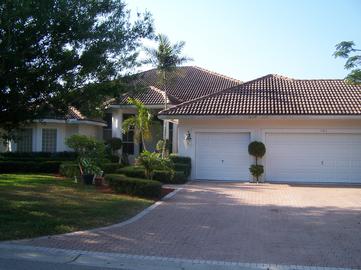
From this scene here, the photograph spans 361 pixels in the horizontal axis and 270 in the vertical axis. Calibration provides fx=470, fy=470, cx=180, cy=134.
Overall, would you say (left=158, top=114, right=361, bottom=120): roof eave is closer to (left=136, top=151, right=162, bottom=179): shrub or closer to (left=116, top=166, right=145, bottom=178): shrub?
(left=116, top=166, right=145, bottom=178): shrub

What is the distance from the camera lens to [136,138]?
25953 millimetres

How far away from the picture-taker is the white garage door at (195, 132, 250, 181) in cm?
2168

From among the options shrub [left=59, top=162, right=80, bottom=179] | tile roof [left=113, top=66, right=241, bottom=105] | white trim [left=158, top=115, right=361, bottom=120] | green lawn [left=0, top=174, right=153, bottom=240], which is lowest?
green lawn [left=0, top=174, right=153, bottom=240]

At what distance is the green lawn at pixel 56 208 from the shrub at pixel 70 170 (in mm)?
2290

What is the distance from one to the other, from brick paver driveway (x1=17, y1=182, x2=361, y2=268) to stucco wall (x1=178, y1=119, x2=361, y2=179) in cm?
619

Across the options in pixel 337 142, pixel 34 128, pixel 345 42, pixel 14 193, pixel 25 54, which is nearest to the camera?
pixel 25 54

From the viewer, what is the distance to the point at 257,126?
21.6 meters

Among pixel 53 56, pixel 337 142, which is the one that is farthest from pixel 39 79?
pixel 337 142

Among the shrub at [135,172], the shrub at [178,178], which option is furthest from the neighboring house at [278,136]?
the shrub at [135,172]

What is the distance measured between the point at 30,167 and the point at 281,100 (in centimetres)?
1286

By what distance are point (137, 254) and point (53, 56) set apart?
15.6 feet

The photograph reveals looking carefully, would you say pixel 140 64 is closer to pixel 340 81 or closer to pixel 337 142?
pixel 337 142

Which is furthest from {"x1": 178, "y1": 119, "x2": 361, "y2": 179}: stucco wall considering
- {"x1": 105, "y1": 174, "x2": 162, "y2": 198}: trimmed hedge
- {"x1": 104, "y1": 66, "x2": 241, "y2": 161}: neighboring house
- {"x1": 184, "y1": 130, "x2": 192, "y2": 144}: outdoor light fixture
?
{"x1": 105, "y1": 174, "x2": 162, "y2": 198}: trimmed hedge

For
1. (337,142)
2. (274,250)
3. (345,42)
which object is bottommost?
(274,250)
